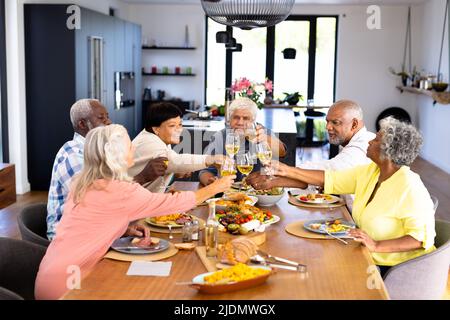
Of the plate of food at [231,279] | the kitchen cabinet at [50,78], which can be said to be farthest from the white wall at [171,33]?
the plate of food at [231,279]

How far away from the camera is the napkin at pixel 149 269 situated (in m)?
2.31

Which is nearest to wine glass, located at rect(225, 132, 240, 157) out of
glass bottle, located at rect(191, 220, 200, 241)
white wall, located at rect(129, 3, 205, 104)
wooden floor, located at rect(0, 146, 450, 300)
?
glass bottle, located at rect(191, 220, 200, 241)

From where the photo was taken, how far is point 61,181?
3330 millimetres

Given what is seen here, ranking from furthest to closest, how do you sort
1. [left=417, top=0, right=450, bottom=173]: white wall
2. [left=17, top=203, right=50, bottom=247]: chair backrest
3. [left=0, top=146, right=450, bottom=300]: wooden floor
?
1. [left=417, top=0, right=450, bottom=173]: white wall
2. [left=0, top=146, right=450, bottom=300]: wooden floor
3. [left=17, top=203, right=50, bottom=247]: chair backrest

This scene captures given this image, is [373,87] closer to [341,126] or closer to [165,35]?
[165,35]

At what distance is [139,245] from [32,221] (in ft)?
3.00

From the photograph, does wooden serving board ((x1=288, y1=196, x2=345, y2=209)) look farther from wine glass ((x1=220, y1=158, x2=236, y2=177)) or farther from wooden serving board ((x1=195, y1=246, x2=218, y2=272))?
wooden serving board ((x1=195, y1=246, x2=218, y2=272))

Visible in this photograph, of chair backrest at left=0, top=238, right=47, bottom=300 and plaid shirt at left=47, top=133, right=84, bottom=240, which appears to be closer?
chair backrest at left=0, top=238, right=47, bottom=300

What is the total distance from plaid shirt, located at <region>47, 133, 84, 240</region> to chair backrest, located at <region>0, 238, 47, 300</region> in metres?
0.40

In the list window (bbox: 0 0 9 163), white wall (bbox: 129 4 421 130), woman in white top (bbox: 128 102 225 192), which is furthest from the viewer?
white wall (bbox: 129 4 421 130)

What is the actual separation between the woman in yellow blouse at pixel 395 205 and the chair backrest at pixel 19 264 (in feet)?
4.37

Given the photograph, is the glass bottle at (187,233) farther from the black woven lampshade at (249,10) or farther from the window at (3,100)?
the window at (3,100)

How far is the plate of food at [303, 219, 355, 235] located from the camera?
9.35 feet

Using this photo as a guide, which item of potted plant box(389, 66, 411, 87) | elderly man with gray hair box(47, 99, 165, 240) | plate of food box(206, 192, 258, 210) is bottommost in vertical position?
plate of food box(206, 192, 258, 210)
